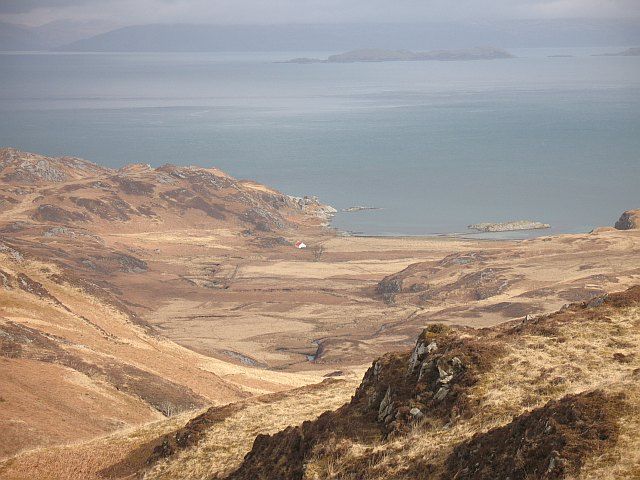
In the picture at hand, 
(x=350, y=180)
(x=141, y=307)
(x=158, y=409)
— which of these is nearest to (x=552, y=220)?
A: (x=350, y=180)

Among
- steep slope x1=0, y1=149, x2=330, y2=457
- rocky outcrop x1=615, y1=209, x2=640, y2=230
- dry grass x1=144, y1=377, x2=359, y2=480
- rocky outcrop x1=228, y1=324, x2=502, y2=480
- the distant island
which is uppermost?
rocky outcrop x1=228, y1=324, x2=502, y2=480

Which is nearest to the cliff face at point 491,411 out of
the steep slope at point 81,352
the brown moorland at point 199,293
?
the brown moorland at point 199,293

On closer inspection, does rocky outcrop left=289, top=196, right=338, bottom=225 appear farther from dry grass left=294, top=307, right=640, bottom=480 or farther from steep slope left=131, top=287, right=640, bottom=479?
dry grass left=294, top=307, right=640, bottom=480

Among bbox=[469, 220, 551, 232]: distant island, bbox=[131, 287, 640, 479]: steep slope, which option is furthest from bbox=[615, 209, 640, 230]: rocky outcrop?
bbox=[131, 287, 640, 479]: steep slope

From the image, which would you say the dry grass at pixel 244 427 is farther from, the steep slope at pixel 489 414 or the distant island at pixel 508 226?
the distant island at pixel 508 226

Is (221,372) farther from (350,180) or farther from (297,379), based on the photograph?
(350,180)
